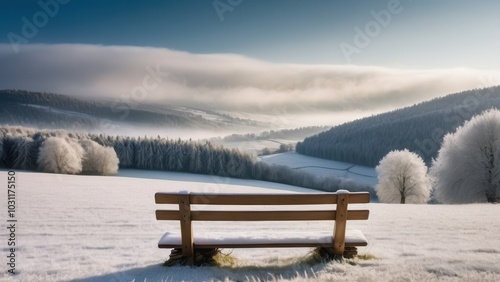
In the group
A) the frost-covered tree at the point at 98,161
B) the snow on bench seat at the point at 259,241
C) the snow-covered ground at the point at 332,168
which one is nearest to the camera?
the snow on bench seat at the point at 259,241

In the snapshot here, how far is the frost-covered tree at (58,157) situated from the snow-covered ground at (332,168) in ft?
150

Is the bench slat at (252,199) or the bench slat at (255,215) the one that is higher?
the bench slat at (252,199)

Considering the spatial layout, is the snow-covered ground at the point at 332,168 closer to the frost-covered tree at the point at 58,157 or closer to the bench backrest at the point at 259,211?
the frost-covered tree at the point at 58,157

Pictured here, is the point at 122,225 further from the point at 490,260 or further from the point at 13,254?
the point at 490,260

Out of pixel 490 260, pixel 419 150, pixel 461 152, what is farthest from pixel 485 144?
pixel 419 150

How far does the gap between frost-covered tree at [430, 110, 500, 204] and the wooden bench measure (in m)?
31.3

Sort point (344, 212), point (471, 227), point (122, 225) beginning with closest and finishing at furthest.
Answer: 1. point (344, 212)
2. point (471, 227)
3. point (122, 225)

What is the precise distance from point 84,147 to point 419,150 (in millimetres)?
86888

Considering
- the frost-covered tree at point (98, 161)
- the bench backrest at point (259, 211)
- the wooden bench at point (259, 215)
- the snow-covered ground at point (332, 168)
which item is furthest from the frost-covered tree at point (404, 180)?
the frost-covered tree at point (98, 161)

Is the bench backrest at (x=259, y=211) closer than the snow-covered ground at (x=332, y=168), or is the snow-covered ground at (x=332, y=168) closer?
the bench backrest at (x=259, y=211)

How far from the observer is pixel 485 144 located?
31.7 metres

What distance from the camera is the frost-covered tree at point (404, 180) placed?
139ft

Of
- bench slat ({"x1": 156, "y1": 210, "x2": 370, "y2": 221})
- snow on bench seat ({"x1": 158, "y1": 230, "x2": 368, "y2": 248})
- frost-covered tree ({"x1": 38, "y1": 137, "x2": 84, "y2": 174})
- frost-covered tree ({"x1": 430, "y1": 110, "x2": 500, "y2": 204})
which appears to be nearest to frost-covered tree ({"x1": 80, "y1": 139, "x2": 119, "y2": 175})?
frost-covered tree ({"x1": 38, "y1": 137, "x2": 84, "y2": 174})

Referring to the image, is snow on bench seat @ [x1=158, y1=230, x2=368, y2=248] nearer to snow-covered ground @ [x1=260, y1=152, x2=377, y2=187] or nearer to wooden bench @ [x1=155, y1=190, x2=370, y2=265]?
wooden bench @ [x1=155, y1=190, x2=370, y2=265]
